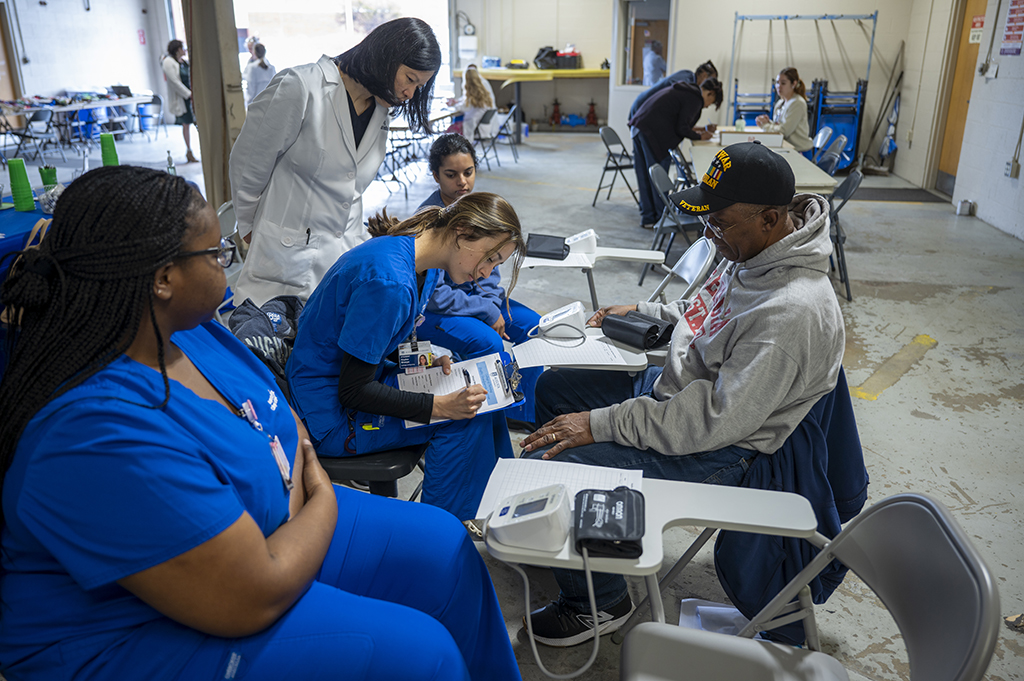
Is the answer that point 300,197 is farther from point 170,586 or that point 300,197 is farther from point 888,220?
point 888,220

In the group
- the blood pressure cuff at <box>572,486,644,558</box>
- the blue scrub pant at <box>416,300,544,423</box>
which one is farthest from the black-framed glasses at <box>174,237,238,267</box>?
the blue scrub pant at <box>416,300,544,423</box>

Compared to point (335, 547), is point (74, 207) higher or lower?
higher

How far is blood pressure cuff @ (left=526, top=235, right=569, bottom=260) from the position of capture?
11.0 feet

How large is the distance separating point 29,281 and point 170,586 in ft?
1.55

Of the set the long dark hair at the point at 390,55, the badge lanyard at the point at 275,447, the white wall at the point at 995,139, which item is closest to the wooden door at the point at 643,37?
the white wall at the point at 995,139

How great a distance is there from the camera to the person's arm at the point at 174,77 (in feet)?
28.8

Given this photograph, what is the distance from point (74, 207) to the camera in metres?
1.01

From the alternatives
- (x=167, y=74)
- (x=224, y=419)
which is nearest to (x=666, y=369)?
(x=224, y=419)

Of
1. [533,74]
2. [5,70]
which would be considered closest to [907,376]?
[533,74]

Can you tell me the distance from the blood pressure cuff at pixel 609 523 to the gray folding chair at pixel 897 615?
0.23m

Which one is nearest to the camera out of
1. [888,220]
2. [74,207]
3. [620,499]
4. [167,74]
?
[74,207]

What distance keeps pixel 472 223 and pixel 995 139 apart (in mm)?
6709

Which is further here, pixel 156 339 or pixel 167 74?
pixel 167 74

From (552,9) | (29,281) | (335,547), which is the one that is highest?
(552,9)
